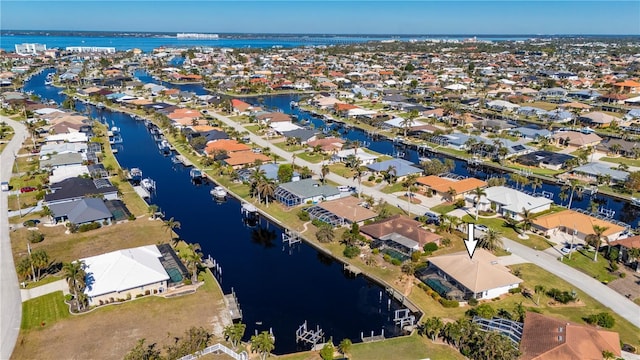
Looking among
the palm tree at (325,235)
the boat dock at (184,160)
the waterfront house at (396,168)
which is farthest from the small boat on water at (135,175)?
the waterfront house at (396,168)

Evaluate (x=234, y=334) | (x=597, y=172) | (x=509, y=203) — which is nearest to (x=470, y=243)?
(x=509, y=203)

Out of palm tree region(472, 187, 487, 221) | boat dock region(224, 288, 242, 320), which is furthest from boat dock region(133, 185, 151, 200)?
palm tree region(472, 187, 487, 221)

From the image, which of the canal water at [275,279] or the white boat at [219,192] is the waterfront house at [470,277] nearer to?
the canal water at [275,279]

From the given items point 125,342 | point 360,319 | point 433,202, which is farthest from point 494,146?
point 125,342

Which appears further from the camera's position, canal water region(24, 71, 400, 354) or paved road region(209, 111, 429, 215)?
paved road region(209, 111, 429, 215)

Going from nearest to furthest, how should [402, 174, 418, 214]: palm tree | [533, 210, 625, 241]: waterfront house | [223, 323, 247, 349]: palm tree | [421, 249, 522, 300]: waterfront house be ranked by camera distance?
[223, 323, 247, 349]: palm tree → [421, 249, 522, 300]: waterfront house → [533, 210, 625, 241]: waterfront house → [402, 174, 418, 214]: palm tree

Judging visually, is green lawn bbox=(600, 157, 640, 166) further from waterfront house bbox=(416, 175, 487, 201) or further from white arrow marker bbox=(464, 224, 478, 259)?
white arrow marker bbox=(464, 224, 478, 259)
